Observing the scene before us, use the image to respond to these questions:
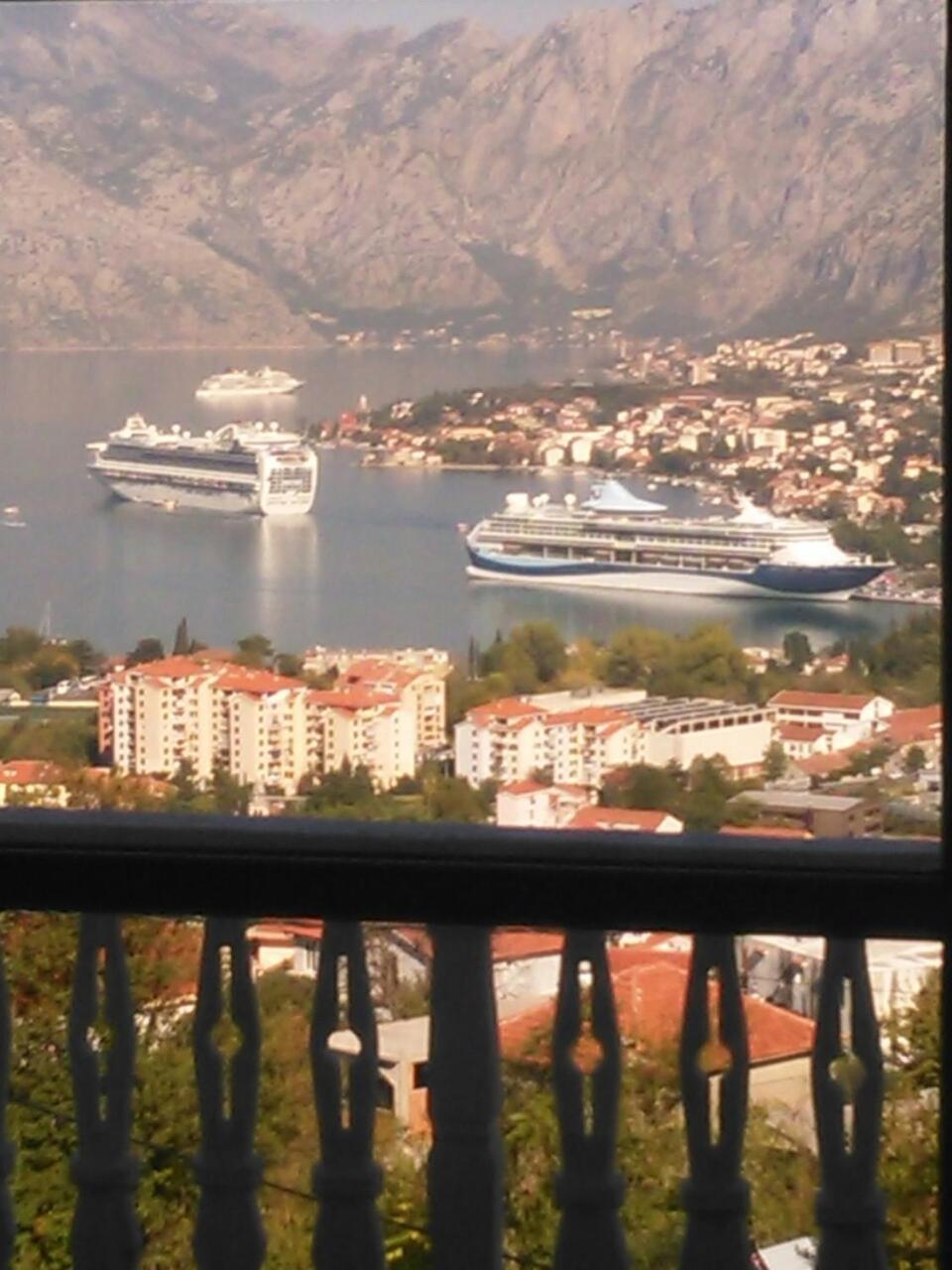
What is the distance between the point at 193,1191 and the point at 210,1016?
13.2 inches

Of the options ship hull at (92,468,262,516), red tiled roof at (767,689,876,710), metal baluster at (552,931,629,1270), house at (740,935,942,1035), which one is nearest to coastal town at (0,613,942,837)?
red tiled roof at (767,689,876,710)

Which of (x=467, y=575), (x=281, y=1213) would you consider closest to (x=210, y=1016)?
(x=281, y=1213)

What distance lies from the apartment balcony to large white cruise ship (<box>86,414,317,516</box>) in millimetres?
1134

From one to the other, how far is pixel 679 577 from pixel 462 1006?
1049 mm

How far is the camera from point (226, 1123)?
144 cm

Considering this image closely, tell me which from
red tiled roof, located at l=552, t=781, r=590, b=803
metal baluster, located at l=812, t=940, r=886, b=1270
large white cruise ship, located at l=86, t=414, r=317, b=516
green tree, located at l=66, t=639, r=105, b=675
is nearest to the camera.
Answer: metal baluster, located at l=812, t=940, r=886, b=1270

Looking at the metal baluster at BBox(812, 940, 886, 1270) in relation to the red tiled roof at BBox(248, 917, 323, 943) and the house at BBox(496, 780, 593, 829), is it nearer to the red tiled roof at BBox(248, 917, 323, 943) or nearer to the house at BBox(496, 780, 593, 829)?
the red tiled roof at BBox(248, 917, 323, 943)

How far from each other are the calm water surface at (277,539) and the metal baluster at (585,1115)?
0.94 m

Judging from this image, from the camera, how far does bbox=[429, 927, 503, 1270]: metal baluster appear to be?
4.59 ft

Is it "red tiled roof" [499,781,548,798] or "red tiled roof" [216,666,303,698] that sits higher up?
"red tiled roof" [216,666,303,698]

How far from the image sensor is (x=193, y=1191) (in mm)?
1673

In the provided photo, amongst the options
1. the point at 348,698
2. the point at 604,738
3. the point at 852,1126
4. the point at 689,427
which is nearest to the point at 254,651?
the point at 348,698

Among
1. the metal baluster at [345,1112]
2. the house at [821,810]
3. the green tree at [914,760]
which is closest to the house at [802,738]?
the house at [821,810]

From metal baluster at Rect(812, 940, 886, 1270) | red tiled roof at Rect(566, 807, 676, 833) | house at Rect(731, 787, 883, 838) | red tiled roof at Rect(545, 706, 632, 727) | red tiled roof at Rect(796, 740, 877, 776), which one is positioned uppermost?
red tiled roof at Rect(545, 706, 632, 727)
